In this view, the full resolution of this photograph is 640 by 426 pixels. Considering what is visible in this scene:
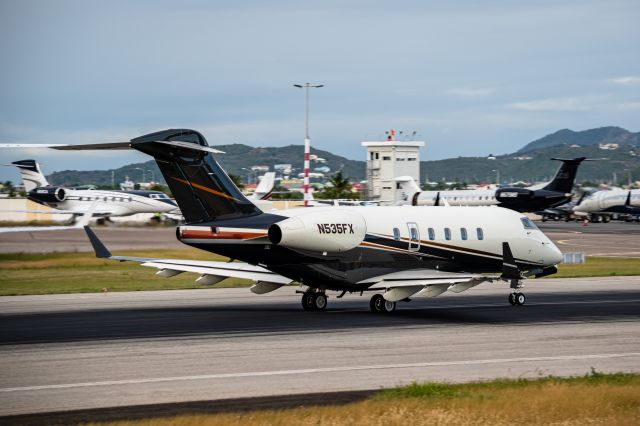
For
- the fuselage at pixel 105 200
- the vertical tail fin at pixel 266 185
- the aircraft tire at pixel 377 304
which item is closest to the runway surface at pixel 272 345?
the aircraft tire at pixel 377 304

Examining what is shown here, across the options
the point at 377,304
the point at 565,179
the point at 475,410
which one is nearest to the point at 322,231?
the point at 377,304

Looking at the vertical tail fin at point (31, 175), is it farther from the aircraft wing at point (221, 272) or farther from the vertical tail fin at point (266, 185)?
the aircraft wing at point (221, 272)

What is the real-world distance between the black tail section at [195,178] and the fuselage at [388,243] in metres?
0.45

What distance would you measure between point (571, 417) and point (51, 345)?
1234 centimetres

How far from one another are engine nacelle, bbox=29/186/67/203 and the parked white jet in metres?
59.9

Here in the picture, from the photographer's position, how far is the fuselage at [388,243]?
26750mm

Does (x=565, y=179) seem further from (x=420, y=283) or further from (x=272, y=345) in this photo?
(x=272, y=345)

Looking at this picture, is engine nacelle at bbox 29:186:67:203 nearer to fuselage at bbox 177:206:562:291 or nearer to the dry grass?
fuselage at bbox 177:206:562:291

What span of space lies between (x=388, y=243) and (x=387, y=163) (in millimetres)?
114702

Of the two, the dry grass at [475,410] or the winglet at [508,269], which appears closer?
the dry grass at [475,410]

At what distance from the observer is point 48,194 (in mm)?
87312

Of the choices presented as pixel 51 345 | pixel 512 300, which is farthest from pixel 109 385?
pixel 512 300

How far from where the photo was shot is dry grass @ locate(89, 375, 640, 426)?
1415 cm

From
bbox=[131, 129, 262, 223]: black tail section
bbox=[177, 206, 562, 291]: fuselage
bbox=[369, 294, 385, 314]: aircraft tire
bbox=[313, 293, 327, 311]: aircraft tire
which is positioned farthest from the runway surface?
bbox=[131, 129, 262, 223]: black tail section
